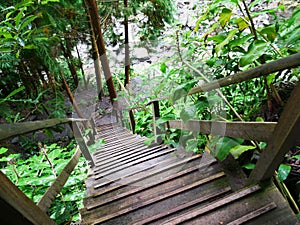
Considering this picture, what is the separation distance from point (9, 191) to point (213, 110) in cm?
169

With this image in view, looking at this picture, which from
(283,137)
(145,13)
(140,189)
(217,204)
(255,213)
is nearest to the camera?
(283,137)

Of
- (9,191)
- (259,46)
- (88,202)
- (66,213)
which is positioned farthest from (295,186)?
(66,213)

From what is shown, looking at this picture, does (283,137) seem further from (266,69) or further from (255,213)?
(255,213)

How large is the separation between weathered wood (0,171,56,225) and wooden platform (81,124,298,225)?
85 cm

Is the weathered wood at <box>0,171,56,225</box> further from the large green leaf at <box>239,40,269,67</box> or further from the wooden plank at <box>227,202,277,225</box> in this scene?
the large green leaf at <box>239,40,269,67</box>

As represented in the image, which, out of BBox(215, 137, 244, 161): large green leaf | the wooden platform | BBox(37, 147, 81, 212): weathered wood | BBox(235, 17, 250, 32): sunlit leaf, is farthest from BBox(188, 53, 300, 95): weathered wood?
BBox(37, 147, 81, 212): weathered wood

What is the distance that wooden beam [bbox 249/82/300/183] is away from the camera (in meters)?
0.86

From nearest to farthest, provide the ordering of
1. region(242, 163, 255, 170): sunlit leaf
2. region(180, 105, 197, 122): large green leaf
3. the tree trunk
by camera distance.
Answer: region(242, 163, 255, 170): sunlit leaf, region(180, 105, 197, 122): large green leaf, the tree trunk

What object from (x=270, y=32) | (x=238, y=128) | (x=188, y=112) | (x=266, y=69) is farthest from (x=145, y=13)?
(x=266, y=69)

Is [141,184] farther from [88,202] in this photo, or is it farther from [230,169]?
[230,169]

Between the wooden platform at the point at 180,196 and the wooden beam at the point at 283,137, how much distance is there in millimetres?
197

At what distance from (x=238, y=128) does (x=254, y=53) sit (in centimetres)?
47

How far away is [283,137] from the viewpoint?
3.18 ft

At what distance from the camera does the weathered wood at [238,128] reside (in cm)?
113
